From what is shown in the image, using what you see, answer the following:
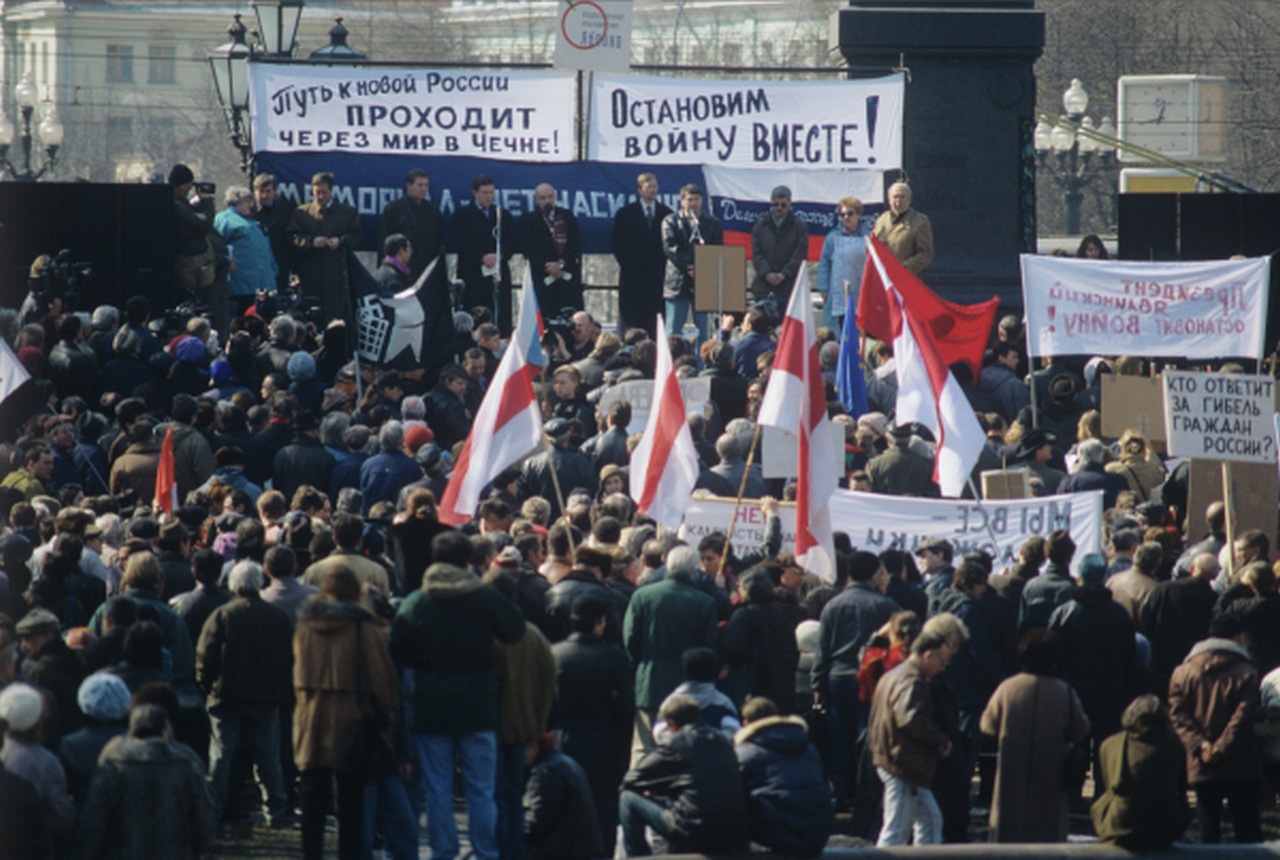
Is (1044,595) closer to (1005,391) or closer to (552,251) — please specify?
(1005,391)

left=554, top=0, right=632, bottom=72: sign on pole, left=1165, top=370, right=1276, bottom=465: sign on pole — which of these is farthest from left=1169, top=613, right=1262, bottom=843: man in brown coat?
left=554, top=0, right=632, bottom=72: sign on pole

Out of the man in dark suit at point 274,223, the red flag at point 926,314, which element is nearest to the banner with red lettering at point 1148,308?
the red flag at point 926,314

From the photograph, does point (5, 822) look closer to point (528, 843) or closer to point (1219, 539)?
point (528, 843)

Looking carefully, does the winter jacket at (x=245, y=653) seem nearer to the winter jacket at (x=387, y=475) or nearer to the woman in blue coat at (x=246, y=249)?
the winter jacket at (x=387, y=475)

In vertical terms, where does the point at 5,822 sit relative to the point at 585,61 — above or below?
below

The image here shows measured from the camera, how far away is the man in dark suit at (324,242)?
18.9 m

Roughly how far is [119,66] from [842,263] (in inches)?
3550

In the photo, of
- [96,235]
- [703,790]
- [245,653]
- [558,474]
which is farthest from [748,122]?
[703,790]

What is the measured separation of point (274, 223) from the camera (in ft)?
64.0

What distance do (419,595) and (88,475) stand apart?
557 centimetres

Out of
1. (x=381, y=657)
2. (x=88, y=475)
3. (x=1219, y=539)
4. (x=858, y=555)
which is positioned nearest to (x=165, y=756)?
(x=381, y=657)

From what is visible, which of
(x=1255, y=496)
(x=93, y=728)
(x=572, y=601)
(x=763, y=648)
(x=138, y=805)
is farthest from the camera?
(x=1255, y=496)

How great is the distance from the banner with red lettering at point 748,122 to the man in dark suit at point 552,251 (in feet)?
5.84

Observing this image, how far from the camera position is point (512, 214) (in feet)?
66.9
